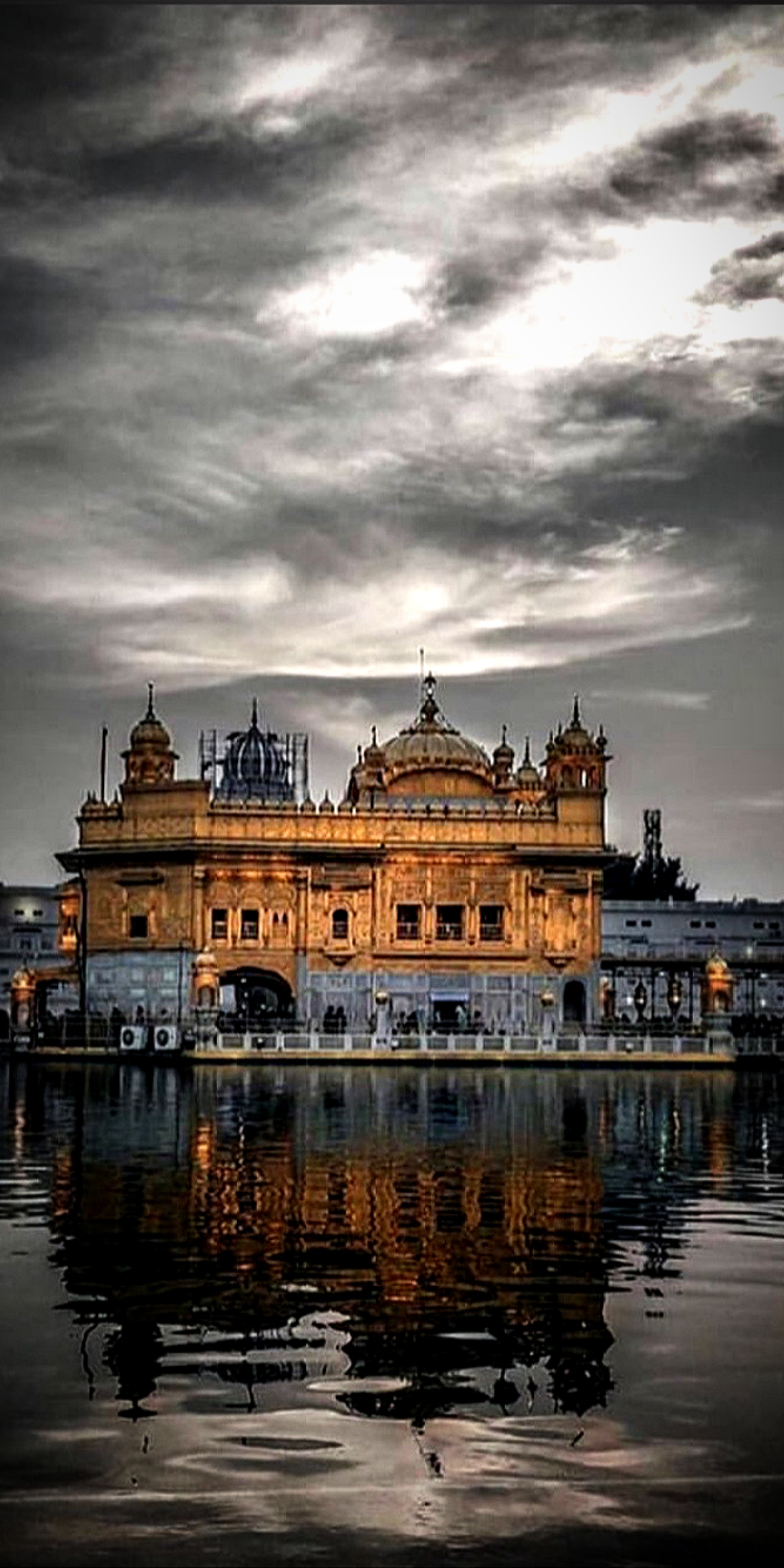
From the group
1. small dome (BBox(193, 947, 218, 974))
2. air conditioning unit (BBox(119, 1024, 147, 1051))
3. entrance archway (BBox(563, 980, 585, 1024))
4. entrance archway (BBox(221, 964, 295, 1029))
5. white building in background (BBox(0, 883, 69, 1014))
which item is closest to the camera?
air conditioning unit (BBox(119, 1024, 147, 1051))

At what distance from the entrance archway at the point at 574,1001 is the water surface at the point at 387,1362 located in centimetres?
5748

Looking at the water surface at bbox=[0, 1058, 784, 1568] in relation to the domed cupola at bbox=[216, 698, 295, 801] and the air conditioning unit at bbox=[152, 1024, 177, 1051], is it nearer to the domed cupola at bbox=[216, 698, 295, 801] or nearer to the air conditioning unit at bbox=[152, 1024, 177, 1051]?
the air conditioning unit at bbox=[152, 1024, 177, 1051]

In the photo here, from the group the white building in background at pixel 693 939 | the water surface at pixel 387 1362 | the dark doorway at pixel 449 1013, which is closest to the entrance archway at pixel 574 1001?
the dark doorway at pixel 449 1013

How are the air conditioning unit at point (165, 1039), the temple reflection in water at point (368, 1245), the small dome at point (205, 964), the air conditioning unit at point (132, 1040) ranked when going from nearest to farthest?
the temple reflection in water at point (368, 1245), the air conditioning unit at point (165, 1039), the air conditioning unit at point (132, 1040), the small dome at point (205, 964)

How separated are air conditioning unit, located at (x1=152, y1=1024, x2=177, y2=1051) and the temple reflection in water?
32.6 metres

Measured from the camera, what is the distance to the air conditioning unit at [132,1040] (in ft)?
230

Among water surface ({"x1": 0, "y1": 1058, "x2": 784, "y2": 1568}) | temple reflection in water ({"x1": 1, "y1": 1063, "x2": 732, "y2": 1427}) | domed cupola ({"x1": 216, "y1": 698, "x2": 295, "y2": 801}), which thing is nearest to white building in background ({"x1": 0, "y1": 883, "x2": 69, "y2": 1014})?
domed cupola ({"x1": 216, "y1": 698, "x2": 295, "y2": 801})

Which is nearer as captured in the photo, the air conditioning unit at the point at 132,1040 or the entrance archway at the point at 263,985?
the air conditioning unit at the point at 132,1040

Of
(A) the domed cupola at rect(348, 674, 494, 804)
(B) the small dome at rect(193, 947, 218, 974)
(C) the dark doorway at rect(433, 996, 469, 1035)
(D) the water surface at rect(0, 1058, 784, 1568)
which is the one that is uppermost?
(A) the domed cupola at rect(348, 674, 494, 804)

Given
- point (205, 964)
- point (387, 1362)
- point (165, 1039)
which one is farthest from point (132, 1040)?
point (387, 1362)

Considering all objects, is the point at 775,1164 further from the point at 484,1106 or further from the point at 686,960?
the point at 686,960

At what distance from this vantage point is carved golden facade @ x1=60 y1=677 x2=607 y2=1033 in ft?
268

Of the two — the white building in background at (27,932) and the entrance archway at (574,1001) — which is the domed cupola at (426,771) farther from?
the white building in background at (27,932)

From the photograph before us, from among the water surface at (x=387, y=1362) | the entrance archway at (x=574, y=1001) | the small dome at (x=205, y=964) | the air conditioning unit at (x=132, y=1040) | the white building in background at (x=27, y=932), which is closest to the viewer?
the water surface at (x=387, y=1362)
